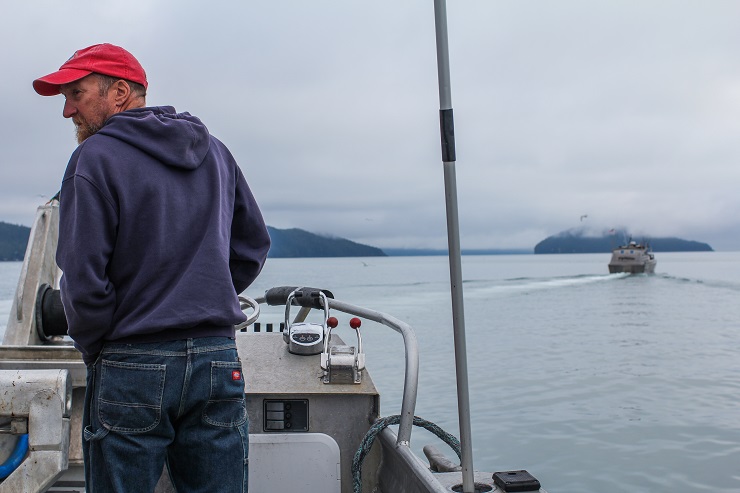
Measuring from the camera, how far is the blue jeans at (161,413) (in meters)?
1.79

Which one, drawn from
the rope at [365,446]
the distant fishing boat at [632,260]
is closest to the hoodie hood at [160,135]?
the rope at [365,446]

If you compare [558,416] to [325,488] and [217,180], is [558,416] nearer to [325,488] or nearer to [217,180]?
[325,488]

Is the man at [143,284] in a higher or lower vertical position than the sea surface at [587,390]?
higher

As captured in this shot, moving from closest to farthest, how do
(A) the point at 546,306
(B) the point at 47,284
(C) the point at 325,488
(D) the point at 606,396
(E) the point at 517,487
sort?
(E) the point at 517,487
(C) the point at 325,488
(B) the point at 47,284
(D) the point at 606,396
(A) the point at 546,306

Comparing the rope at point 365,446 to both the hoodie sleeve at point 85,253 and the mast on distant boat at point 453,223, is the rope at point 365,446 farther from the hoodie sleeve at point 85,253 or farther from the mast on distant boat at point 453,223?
the hoodie sleeve at point 85,253

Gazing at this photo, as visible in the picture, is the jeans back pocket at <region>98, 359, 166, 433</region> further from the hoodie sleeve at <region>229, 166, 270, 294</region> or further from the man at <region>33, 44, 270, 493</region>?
the hoodie sleeve at <region>229, 166, 270, 294</region>

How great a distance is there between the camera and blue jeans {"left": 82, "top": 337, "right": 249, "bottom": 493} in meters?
1.79

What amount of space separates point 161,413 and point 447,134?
42.9 inches

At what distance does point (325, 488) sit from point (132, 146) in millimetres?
1749

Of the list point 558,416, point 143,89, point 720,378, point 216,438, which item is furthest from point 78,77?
point 720,378

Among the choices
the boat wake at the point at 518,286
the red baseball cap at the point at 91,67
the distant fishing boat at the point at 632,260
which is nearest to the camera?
the red baseball cap at the point at 91,67

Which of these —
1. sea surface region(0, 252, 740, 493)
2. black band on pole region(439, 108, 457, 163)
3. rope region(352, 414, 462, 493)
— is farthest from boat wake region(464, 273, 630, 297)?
black band on pole region(439, 108, 457, 163)

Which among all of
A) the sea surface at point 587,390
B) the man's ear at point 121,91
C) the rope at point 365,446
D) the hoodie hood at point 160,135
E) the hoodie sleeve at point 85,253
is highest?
the man's ear at point 121,91

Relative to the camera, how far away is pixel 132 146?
182cm
